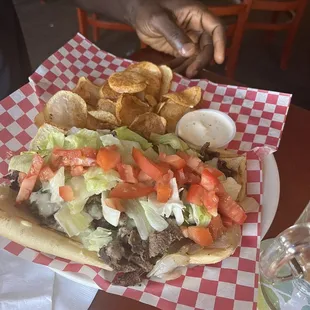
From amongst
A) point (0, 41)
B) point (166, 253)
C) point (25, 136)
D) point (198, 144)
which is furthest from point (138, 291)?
point (0, 41)

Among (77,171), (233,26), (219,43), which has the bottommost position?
(233,26)

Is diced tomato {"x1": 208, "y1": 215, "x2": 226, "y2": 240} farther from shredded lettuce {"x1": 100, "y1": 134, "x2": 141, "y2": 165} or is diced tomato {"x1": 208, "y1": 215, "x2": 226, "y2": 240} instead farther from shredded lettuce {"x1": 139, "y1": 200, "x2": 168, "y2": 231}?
shredded lettuce {"x1": 100, "y1": 134, "x2": 141, "y2": 165}

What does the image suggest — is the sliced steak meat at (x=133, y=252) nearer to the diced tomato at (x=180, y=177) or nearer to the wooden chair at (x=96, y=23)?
the diced tomato at (x=180, y=177)

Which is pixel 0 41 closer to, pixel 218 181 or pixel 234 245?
pixel 218 181

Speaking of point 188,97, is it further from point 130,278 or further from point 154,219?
point 130,278

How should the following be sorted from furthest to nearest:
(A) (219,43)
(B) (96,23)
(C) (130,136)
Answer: (B) (96,23) → (A) (219,43) → (C) (130,136)

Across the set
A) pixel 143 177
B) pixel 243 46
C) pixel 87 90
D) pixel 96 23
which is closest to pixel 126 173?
pixel 143 177

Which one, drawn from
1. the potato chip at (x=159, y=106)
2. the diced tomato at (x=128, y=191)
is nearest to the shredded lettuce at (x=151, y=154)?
the diced tomato at (x=128, y=191)
